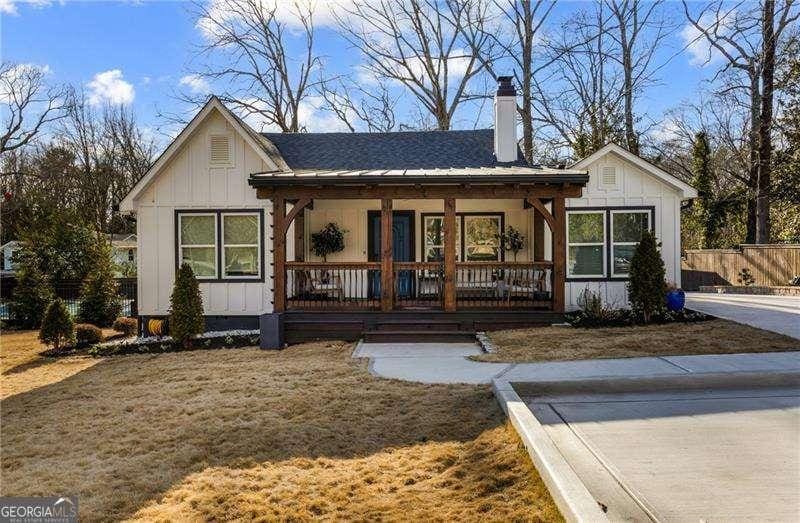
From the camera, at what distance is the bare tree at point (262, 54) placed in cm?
2511

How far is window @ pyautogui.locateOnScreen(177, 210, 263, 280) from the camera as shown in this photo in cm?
1170

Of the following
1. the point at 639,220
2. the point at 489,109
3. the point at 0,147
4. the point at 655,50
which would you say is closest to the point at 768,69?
the point at 655,50

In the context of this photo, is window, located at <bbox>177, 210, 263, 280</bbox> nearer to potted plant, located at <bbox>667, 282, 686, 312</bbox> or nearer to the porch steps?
the porch steps

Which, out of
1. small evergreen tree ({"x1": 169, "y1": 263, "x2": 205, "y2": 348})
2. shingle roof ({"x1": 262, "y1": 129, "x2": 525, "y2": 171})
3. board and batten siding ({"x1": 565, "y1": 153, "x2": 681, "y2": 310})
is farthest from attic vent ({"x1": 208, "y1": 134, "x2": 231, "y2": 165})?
board and batten siding ({"x1": 565, "y1": 153, "x2": 681, "y2": 310})

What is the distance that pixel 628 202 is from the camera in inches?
470

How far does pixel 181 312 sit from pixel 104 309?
6.21m

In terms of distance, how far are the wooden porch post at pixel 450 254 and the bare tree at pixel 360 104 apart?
18.1m

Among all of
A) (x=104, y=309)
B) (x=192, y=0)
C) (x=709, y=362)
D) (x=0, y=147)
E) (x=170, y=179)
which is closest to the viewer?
(x=709, y=362)

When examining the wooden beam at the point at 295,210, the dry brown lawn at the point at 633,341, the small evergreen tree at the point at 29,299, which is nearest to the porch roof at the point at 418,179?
the wooden beam at the point at 295,210

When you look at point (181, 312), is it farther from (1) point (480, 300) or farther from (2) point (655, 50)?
(2) point (655, 50)

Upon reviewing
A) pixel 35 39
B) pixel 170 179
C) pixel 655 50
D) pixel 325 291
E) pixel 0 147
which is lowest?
pixel 325 291

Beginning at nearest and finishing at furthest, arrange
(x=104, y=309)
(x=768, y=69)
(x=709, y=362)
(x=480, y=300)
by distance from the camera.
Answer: (x=709, y=362) → (x=480, y=300) → (x=104, y=309) → (x=768, y=69)

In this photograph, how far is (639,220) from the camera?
1201cm

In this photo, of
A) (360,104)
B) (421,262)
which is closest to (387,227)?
(421,262)
